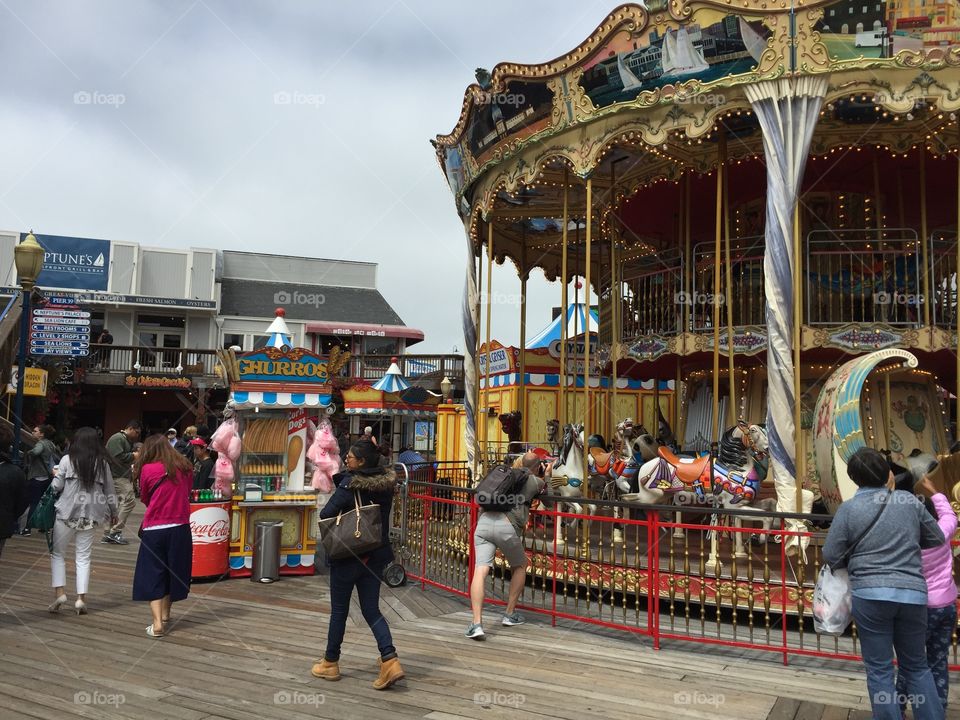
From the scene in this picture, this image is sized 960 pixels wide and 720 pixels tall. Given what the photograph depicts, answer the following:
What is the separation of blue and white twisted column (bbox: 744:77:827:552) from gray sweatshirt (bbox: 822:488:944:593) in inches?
188

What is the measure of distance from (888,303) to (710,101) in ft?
14.7

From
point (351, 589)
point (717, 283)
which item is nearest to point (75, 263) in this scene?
point (717, 283)

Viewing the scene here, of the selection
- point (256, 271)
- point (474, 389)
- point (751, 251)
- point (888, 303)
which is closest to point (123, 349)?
point (256, 271)

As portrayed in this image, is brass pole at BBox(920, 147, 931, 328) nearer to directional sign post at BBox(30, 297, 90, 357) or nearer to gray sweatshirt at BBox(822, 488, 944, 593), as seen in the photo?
gray sweatshirt at BBox(822, 488, 944, 593)

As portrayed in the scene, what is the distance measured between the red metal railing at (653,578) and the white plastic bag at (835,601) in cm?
148

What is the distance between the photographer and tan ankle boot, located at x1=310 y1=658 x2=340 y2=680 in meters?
5.29

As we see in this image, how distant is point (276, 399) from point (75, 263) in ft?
106

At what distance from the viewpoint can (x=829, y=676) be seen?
18.6 ft

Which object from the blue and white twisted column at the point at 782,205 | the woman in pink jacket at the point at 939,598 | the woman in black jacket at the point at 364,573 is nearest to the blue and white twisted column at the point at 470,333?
the blue and white twisted column at the point at 782,205

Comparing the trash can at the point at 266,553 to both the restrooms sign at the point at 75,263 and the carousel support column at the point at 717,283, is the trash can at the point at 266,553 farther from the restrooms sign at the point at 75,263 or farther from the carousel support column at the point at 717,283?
the restrooms sign at the point at 75,263

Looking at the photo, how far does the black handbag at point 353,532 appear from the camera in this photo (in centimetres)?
515

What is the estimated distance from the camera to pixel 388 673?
16.7 ft

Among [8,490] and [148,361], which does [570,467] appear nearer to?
[8,490]

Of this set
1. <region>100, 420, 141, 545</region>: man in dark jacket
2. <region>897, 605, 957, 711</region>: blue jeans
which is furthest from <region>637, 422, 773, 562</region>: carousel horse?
<region>100, 420, 141, 545</region>: man in dark jacket
